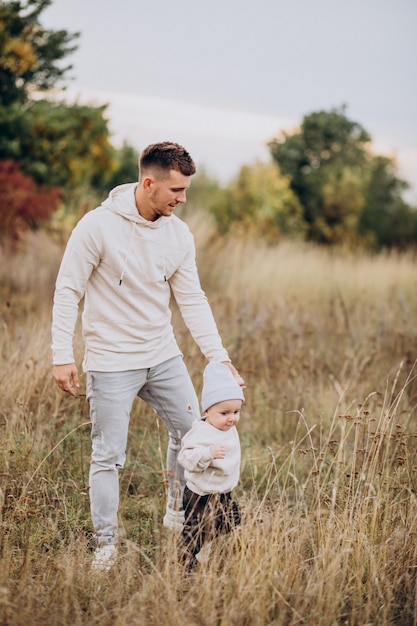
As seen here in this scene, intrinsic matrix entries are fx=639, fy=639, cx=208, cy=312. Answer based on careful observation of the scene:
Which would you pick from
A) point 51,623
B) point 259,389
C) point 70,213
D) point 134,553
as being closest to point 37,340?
point 259,389

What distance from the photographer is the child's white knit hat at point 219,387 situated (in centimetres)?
295

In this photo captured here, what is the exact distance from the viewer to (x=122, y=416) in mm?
3207

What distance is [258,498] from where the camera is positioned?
386cm

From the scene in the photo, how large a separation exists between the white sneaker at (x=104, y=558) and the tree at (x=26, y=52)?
14095 mm

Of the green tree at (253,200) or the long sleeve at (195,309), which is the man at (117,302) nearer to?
the long sleeve at (195,309)

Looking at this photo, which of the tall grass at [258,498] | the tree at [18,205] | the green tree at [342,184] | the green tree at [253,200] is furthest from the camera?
the green tree at [342,184]

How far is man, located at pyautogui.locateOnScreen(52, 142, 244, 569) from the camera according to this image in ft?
10.3

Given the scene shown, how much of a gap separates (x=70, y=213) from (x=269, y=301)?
14.8ft

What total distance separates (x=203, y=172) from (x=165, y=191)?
27921mm

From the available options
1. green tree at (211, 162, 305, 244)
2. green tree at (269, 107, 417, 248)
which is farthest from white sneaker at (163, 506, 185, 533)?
green tree at (269, 107, 417, 248)

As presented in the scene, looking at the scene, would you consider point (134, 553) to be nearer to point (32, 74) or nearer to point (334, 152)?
point (32, 74)

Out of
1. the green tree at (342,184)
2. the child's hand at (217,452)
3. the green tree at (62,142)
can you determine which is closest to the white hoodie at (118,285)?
the child's hand at (217,452)

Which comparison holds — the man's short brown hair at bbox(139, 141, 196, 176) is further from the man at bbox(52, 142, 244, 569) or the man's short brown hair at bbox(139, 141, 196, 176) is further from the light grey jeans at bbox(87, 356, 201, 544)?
the light grey jeans at bbox(87, 356, 201, 544)

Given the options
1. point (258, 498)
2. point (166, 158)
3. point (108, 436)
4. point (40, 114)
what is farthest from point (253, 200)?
point (108, 436)
